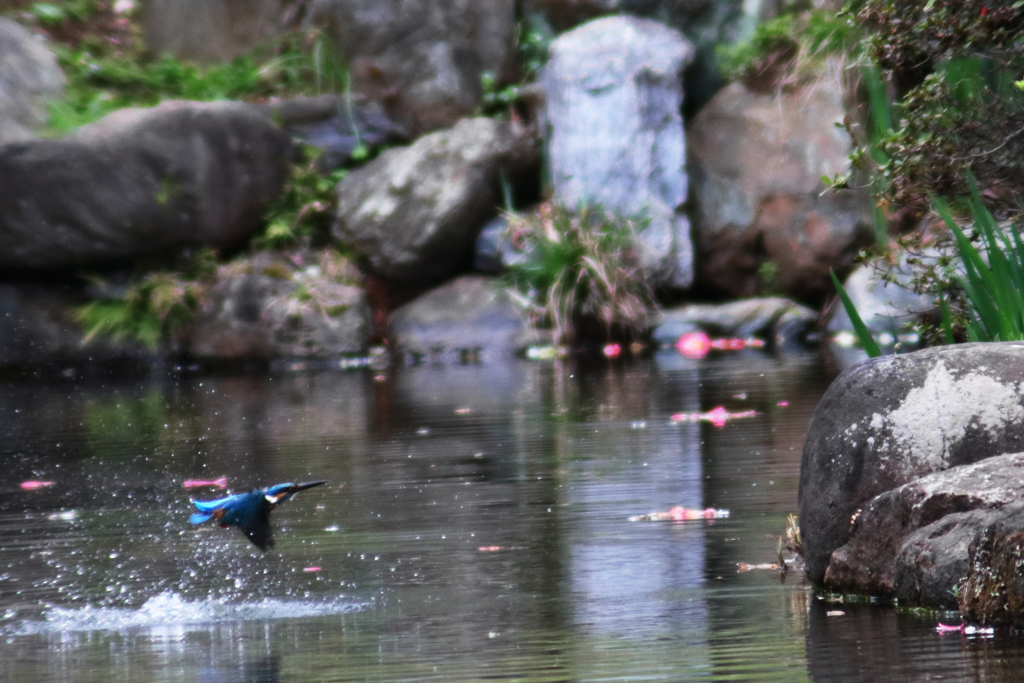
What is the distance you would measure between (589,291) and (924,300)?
3.41 m

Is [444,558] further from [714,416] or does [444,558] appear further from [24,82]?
[24,82]

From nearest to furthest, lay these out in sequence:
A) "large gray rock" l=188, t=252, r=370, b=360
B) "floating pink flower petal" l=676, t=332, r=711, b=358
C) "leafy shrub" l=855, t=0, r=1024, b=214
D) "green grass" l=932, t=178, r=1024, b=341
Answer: "green grass" l=932, t=178, r=1024, b=341, "leafy shrub" l=855, t=0, r=1024, b=214, "floating pink flower petal" l=676, t=332, r=711, b=358, "large gray rock" l=188, t=252, r=370, b=360

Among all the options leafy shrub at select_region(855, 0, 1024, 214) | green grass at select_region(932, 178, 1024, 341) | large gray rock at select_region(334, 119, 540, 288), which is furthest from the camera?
large gray rock at select_region(334, 119, 540, 288)

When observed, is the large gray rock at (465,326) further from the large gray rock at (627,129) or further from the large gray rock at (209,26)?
the large gray rock at (209,26)

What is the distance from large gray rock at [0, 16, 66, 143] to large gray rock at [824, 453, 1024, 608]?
12.5 meters

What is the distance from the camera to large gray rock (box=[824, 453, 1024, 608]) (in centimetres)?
399

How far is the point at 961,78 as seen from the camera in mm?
5871

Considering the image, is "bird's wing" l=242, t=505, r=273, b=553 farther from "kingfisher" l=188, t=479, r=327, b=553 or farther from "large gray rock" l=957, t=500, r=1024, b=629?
"large gray rock" l=957, t=500, r=1024, b=629

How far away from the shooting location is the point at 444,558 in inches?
202

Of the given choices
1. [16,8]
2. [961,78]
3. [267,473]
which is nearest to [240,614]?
[267,473]

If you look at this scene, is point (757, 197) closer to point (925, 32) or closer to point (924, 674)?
point (925, 32)

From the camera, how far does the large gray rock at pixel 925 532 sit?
3.99m

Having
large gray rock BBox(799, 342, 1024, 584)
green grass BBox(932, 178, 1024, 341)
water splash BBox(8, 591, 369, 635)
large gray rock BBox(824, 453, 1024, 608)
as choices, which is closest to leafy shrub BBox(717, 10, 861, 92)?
green grass BBox(932, 178, 1024, 341)

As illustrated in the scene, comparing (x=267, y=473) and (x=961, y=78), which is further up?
(x=961, y=78)
